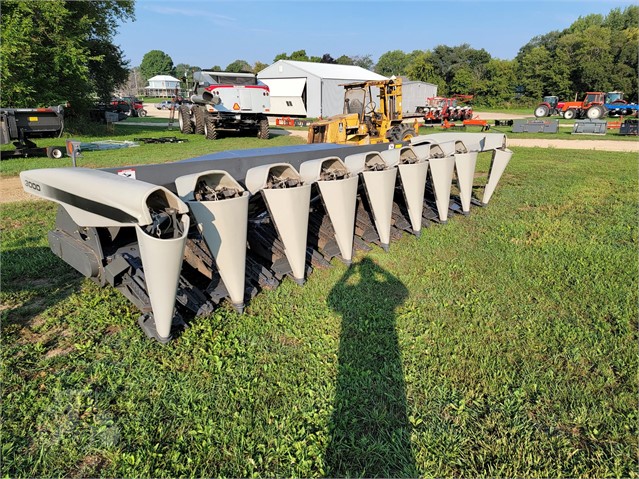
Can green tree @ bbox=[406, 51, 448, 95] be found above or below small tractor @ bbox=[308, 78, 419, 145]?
above

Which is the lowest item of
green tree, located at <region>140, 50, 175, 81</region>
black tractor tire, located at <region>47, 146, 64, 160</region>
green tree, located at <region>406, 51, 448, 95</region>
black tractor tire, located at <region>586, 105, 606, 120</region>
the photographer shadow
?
the photographer shadow

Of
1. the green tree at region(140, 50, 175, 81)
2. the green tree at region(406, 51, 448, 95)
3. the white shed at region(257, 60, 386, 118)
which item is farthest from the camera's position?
the green tree at region(140, 50, 175, 81)

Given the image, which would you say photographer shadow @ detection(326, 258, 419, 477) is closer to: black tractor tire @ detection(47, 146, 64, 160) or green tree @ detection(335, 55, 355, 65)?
black tractor tire @ detection(47, 146, 64, 160)

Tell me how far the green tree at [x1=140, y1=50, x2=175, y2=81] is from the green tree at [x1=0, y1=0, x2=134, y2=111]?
→ 3887 inches

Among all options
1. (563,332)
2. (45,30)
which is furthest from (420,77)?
(563,332)

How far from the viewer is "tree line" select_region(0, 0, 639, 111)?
1362cm

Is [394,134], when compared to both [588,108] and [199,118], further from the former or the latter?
[588,108]

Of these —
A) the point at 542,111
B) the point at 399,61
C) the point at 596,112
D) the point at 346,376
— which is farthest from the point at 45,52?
the point at 399,61

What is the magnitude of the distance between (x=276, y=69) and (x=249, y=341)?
3289 cm

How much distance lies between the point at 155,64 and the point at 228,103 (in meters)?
107

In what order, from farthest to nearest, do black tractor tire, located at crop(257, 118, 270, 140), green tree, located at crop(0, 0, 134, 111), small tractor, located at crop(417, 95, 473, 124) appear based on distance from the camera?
small tractor, located at crop(417, 95, 473, 124) → black tractor tire, located at crop(257, 118, 270, 140) → green tree, located at crop(0, 0, 134, 111)

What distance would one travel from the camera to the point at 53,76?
14.8 meters

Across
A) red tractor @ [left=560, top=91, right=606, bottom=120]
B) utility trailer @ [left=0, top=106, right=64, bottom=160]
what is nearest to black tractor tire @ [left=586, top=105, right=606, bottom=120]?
red tractor @ [left=560, top=91, right=606, bottom=120]

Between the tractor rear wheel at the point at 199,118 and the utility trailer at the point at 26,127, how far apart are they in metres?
5.23
